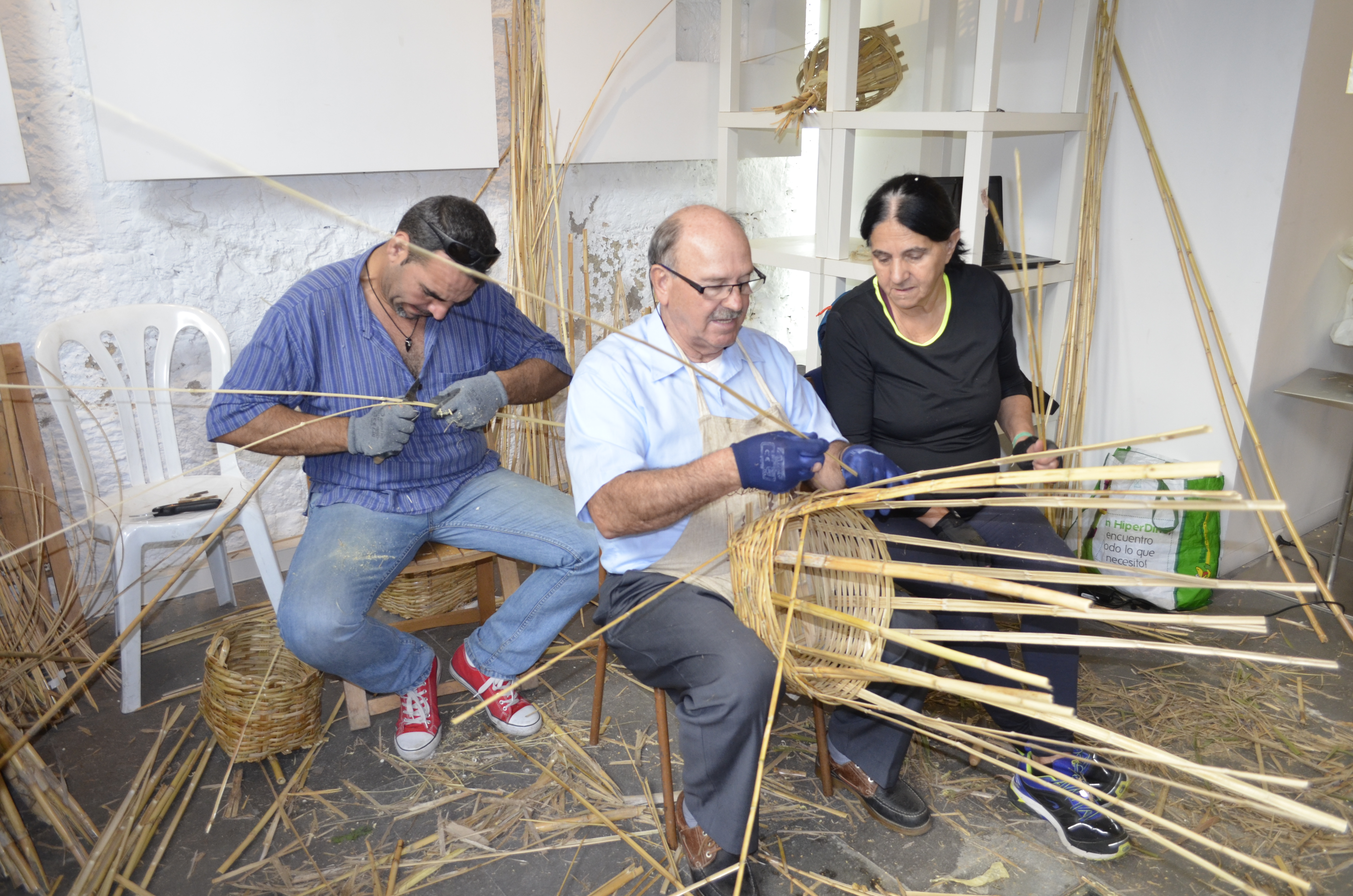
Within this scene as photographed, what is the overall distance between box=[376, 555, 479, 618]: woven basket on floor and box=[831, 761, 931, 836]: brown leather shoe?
3.71 ft

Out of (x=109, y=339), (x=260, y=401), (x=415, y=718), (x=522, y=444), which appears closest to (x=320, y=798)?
(x=415, y=718)

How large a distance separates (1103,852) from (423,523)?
5.43ft

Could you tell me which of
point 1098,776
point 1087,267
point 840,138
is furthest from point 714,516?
point 1087,267

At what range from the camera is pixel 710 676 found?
1678 mm

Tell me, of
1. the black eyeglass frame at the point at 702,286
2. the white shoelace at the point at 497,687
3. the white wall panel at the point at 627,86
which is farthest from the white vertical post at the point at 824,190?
the white shoelace at the point at 497,687

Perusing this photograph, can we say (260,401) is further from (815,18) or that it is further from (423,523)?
(815,18)

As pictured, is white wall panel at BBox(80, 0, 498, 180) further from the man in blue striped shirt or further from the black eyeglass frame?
the black eyeglass frame

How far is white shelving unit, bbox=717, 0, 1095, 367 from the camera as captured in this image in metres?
2.65

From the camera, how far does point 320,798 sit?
210cm

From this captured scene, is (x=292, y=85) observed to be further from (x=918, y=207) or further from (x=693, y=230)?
Answer: (x=918, y=207)

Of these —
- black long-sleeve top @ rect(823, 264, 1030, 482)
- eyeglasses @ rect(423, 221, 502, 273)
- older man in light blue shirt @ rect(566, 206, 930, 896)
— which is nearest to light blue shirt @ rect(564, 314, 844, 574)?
older man in light blue shirt @ rect(566, 206, 930, 896)

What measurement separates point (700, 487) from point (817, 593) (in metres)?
0.33

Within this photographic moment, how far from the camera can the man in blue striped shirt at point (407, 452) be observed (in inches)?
81.8

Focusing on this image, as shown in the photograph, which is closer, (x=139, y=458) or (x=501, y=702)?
(x=501, y=702)
